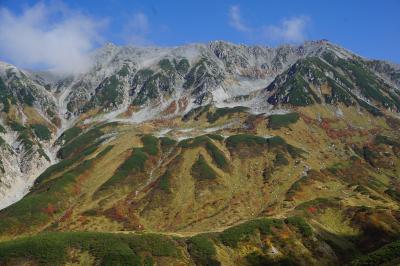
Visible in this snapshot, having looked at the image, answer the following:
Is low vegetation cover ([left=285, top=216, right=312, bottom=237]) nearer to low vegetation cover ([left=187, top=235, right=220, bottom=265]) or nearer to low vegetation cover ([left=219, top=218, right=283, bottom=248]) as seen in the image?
low vegetation cover ([left=219, top=218, right=283, bottom=248])

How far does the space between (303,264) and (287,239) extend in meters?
14.0

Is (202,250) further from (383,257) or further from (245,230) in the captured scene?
(383,257)

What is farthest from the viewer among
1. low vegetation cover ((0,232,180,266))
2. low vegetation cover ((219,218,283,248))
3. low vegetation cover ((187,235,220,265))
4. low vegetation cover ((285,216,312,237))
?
low vegetation cover ((285,216,312,237))

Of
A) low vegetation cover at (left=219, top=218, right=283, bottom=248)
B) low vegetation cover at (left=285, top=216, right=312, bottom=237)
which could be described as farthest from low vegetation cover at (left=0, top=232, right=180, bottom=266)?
low vegetation cover at (left=285, top=216, right=312, bottom=237)

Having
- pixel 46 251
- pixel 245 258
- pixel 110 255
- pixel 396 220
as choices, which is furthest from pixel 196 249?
pixel 396 220

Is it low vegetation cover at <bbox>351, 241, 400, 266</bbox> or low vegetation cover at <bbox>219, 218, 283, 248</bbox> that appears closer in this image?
low vegetation cover at <bbox>351, 241, 400, 266</bbox>

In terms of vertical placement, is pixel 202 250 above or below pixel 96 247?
below

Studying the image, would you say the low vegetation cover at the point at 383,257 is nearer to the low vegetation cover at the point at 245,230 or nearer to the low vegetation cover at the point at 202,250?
the low vegetation cover at the point at 202,250

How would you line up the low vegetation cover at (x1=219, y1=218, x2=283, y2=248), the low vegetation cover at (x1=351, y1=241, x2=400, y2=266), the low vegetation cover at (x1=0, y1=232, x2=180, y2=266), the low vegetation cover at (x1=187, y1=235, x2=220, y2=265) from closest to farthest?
the low vegetation cover at (x1=351, y1=241, x2=400, y2=266), the low vegetation cover at (x1=0, y1=232, x2=180, y2=266), the low vegetation cover at (x1=187, y1=235, x2=220, y2=265), the low vegetation cover at (x1=219, y1=218, x2=283, y2=248)

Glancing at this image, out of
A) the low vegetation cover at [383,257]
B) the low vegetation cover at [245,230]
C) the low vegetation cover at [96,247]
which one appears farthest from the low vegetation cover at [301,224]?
the low vegetation cover at [383,257]

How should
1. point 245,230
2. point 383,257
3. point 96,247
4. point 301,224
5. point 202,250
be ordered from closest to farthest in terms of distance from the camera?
point 383,257
point 96,247
point 202,250
point 245,230
point 301,224

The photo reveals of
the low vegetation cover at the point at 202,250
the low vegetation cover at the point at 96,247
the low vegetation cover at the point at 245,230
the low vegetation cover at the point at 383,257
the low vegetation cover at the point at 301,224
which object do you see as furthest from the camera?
the low vegetation cover at the point at 301,224

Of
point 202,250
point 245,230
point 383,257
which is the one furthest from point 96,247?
point 383,257

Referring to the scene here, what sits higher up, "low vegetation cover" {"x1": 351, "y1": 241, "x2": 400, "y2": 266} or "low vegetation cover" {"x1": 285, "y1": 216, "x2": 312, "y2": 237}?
"low vegetation cover" {"x1": 285, "y1": 216, "x2": 312, "y2": 237}
